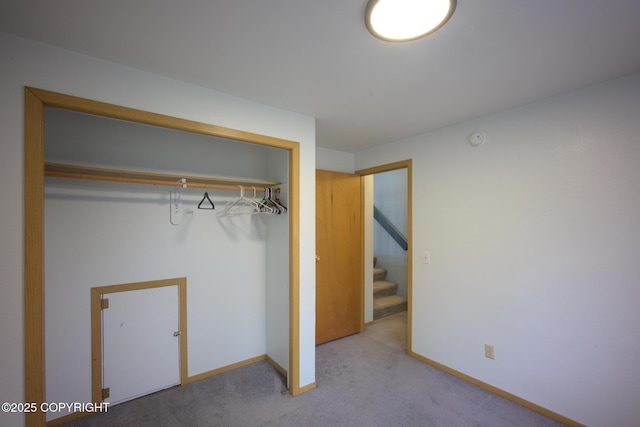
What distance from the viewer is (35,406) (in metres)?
1.23

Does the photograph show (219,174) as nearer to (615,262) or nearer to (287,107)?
(287,107)

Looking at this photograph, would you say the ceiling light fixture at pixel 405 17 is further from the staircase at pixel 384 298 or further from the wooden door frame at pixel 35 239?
the staircase at pixel 384 298

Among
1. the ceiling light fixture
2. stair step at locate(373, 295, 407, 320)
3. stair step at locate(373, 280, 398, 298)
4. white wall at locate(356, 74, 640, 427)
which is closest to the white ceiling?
the ceiling light fixture

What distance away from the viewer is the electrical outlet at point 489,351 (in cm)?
222

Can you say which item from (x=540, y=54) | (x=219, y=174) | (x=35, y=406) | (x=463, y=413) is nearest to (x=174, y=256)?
(x=219, y=174)

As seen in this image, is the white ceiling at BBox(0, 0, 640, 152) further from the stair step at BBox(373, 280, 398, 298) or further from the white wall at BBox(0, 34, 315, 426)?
the stair step at BBox(373, 280, 398, 298)

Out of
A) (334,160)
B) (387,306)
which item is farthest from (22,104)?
(387,306)

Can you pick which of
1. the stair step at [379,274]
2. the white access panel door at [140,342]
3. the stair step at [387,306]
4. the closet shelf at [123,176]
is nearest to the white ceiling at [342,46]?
the closet shelf at [123,176]

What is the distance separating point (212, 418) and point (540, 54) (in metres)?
3.09

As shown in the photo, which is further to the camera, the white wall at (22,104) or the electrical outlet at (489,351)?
the electrical outlet at (489,351)

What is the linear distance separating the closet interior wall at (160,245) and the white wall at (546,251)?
159 cm

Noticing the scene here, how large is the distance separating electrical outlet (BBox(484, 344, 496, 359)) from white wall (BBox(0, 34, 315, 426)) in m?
2.60

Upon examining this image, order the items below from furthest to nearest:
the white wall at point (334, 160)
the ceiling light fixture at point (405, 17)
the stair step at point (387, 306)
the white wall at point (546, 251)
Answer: the stair step at point (387, 306) < the white wall at point (334, 160) < the white wall at point (546, 251) < the ceiling light fixture at point (405, 17)

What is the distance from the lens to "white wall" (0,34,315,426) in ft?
3.92
